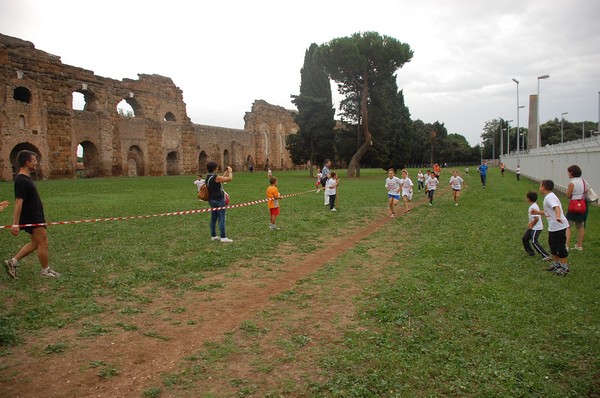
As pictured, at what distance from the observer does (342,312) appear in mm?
5242

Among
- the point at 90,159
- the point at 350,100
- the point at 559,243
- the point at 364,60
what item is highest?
the point at 364,60

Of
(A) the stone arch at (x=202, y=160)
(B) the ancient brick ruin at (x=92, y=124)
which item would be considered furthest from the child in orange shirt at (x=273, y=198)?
(A) the stone arch at (x=202, y=160)

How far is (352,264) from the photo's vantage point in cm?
771

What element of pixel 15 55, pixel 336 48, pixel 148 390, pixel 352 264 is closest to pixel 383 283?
pixel 352 264

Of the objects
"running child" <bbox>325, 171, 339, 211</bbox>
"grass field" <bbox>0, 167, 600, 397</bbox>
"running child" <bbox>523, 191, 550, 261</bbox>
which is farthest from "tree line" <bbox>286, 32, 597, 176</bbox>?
"running child" <bbox>523, 191, 550, 261</bbox>

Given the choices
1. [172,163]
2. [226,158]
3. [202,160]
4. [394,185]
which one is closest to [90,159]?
[172,163]

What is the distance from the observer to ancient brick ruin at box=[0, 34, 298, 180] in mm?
25781

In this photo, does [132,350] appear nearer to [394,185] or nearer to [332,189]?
[394,185]

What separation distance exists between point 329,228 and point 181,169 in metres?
28.6

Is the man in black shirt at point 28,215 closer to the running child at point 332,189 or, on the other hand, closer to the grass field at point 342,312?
the grass field at point 342,312

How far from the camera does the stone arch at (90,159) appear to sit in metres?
30.5

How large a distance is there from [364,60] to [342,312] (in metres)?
32.9

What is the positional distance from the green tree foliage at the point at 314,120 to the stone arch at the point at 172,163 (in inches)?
393

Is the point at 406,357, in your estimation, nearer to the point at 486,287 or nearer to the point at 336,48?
the point at 486,287
